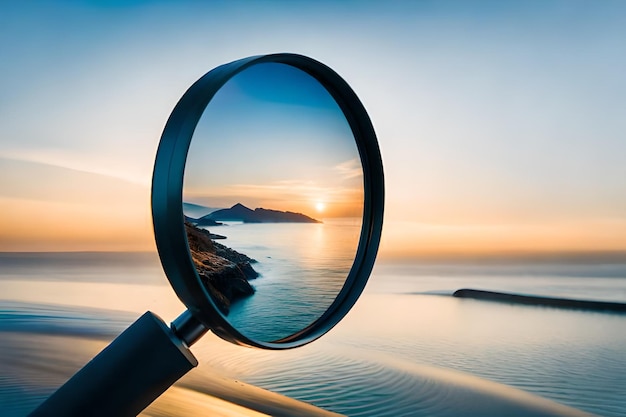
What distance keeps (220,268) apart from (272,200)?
6.5 inches

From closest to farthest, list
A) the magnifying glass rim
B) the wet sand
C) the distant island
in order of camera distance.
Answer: the magnifying glass rim, the distant island, the wet sand

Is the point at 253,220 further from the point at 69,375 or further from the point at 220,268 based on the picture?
the point at 69,375

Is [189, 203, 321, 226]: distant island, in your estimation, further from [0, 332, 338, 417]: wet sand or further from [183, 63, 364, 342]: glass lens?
[0, 332, 338, 417]: wet sand

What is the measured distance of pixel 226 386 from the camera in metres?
3.05

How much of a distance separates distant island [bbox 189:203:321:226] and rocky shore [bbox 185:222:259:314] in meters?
0.02

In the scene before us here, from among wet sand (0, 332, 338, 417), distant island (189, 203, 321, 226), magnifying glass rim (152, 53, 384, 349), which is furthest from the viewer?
wet sand (0, 332, 338, 417)

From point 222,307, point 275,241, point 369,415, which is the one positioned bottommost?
point 369,415

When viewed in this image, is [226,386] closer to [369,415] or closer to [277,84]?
[369,415]

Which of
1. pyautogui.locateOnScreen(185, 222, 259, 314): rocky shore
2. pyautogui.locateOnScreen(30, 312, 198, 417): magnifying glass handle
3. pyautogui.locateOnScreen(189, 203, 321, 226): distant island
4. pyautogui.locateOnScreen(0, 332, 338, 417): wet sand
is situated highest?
pyautogui.locateOnScreen(189, 203, 321, 226): distant island

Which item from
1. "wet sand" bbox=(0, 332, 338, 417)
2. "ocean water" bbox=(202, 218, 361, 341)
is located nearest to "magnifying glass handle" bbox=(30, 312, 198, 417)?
"ocean water" bbox=(202, 218, 361, 341)

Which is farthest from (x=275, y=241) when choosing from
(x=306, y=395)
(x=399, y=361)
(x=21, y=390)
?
(x=399, y=361)

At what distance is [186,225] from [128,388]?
0.23 meters

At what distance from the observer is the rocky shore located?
812mm

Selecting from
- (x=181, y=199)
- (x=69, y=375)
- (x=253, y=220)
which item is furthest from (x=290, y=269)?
(x=69, y=375)
